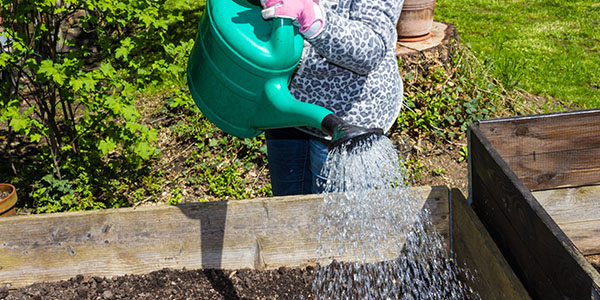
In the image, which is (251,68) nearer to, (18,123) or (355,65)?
(355,65)

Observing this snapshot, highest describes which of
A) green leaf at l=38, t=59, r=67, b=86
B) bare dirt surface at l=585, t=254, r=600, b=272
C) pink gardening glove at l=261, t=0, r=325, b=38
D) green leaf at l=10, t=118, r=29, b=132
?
pink gardening glove at l=261, t=0, r=325, b=38

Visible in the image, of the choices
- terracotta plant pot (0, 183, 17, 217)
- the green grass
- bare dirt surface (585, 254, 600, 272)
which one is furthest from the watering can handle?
the green grass

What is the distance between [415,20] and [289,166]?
81.3 inches

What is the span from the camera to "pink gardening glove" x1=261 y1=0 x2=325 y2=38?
132 cm

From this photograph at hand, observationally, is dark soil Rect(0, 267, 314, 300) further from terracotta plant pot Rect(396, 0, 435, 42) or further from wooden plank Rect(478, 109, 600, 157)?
terracotta plant pot Rect(396, 0, 435, 42)

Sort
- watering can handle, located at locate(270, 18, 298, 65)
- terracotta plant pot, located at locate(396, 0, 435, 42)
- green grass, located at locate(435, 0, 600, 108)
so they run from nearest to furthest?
watering can handle, located at locate(270, 18, 298, 65)
terracotta plant pot, located at locate(396, 0, 435, 42)
green grass, located at locate(435, 0, 600, 108)

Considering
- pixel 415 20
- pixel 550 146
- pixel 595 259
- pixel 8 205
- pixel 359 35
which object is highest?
pixel 359 35

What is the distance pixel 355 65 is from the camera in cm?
151

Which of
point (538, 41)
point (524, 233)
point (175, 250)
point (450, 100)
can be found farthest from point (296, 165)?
point (538, 41)

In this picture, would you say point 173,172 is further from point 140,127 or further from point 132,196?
point 140,127

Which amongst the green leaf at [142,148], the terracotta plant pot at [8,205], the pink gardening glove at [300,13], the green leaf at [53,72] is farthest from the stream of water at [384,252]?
the terracotta plant pot at [8,205]

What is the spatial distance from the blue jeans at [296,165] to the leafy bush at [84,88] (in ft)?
2.66

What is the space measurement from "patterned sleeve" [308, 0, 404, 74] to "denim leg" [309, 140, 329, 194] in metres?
0.37

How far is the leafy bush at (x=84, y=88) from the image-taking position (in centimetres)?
245
